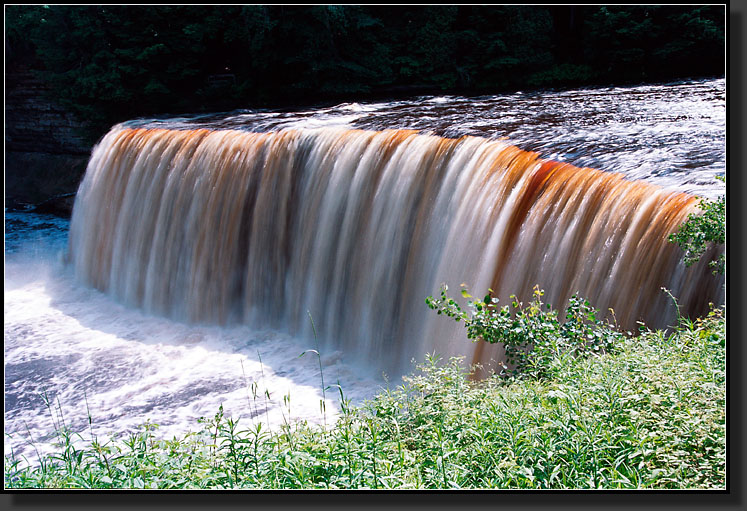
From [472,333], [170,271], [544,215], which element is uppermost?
[544,215]

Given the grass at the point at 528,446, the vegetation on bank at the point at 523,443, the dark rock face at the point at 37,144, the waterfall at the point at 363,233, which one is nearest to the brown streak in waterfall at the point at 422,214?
the waterfall at the point at 363,233

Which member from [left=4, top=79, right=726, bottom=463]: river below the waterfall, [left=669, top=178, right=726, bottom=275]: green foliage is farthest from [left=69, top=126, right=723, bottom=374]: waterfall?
[left=4, top=79, right=726, bottom=463]: river below the waterfall

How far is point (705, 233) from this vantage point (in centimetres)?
462

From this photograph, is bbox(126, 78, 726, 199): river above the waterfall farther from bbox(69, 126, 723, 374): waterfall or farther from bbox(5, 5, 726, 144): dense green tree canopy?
bbox(5, 5, 726, 144): dense green tree canopy

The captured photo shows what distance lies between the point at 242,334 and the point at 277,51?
9872 millimetres

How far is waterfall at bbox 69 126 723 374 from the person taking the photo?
5.84 m

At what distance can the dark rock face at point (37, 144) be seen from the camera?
712 inches

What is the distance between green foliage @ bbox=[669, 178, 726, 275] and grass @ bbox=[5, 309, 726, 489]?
659mm

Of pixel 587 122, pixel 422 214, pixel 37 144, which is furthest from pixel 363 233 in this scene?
pixel 37 144

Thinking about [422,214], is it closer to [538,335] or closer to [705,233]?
[538,335]

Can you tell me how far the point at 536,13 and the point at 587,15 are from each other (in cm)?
137

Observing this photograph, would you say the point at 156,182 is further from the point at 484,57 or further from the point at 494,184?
the point at 484,57

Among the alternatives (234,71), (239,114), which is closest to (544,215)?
(239,114)

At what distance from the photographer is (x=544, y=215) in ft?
21.3
